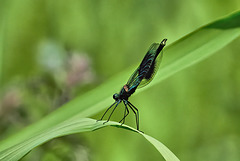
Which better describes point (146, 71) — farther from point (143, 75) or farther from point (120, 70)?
point (120, 70)

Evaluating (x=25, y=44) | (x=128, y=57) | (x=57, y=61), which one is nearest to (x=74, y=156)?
(x=57, y=61)

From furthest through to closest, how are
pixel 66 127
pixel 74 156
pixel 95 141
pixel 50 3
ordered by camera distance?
pixel 50 3, pixel 95 141, pixel 74 156, pixel 66 127

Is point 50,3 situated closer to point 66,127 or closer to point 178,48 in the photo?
point 178,48

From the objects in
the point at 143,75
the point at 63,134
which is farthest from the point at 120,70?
the point at 63,134

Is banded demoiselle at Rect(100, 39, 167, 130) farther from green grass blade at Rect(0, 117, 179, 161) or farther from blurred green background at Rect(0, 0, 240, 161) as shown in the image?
green grass blade at Rect(0, 117, 179, 161)

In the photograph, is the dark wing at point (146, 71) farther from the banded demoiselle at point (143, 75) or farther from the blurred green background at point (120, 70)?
the blurred green background at point (120, 70)

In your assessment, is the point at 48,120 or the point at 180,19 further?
the point at 180,19
